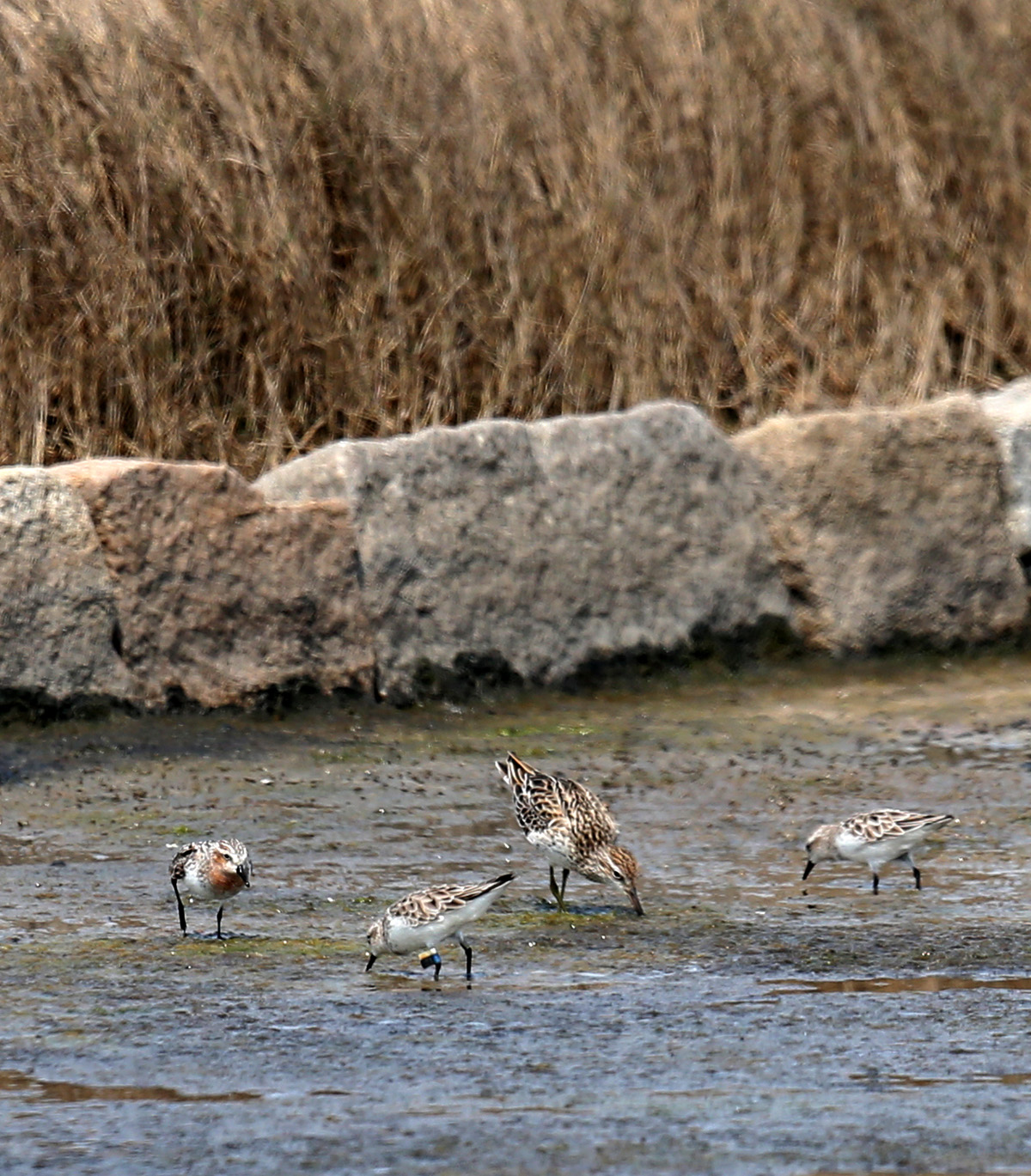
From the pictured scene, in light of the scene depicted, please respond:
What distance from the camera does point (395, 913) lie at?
5734mm

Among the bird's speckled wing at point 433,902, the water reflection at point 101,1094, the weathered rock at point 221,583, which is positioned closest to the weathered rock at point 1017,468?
the weathered rock at point 221,583

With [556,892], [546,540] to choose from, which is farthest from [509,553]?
[556,892]

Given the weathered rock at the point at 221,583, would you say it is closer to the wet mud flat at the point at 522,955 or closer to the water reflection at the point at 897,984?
the wet mud flat at the point at 522,955

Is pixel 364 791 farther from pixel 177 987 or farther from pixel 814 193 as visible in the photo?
pixel 814 193

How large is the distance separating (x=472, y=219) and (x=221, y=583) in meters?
3.08

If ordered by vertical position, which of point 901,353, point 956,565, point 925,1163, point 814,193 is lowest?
point 925,1163

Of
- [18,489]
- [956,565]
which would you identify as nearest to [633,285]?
[956,565]

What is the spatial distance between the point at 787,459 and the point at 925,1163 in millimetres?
6461

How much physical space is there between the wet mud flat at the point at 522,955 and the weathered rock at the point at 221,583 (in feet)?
0.66

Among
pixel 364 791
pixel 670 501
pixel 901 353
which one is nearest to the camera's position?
pixel 364 791

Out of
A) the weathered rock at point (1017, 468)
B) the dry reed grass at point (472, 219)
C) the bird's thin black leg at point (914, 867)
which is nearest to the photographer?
the bird's thin black leg at point (914, 867)

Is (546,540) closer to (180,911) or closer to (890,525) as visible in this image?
(890,525)

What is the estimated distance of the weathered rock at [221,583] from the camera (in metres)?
8.98

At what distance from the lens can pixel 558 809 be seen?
6.72m
